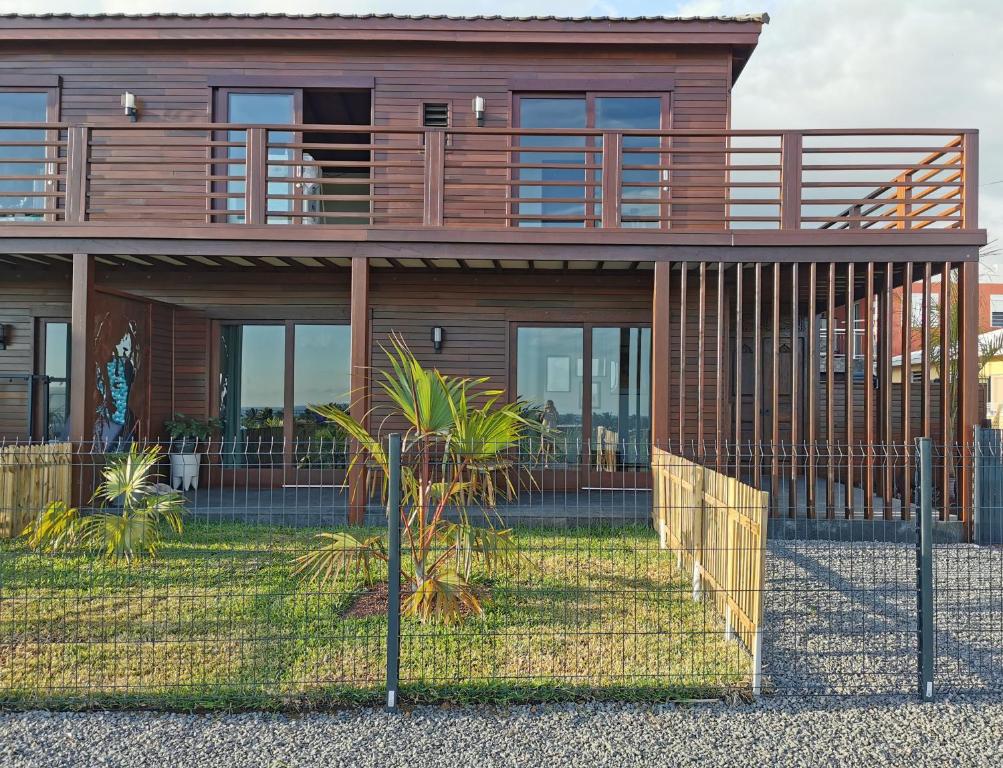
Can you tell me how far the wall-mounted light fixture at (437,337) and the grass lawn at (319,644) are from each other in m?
4.55

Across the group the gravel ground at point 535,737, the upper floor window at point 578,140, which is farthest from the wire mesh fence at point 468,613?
the upper floor window at point 578,140

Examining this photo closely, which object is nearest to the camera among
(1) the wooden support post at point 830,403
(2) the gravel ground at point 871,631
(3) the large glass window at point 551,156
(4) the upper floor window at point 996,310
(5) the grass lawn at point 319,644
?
(5) the grass lawn at point 319,644

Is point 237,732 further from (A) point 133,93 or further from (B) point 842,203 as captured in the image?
(A) point 133,93

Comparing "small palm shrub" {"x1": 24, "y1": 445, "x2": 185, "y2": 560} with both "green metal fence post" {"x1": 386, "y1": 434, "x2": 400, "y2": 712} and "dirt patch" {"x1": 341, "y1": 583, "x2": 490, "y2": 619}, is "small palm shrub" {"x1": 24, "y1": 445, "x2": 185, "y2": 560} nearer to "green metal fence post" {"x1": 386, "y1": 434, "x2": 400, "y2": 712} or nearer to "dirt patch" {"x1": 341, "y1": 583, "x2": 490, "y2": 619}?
"dirt patch" {"x1": 341, "y1": 583, "x2": 490, "y2": 619}

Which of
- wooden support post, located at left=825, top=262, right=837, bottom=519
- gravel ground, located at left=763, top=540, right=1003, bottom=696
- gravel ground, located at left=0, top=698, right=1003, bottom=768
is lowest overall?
gravel ground, located at left=0, top=698, right=1003, bottom=768

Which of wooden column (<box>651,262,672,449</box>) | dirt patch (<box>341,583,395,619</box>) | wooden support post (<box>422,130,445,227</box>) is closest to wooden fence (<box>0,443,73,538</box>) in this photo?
dirt patch (<box>341,583,395,619</box>)

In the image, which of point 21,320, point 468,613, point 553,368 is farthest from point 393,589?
point 21,320

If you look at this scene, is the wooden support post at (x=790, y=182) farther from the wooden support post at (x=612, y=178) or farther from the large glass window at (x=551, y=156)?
the large glass window at (x=551, y=156)

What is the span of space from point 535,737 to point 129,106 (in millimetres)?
9912

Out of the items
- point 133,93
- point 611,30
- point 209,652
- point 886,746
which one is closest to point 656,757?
point 886,746

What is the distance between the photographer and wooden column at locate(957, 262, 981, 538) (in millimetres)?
7422

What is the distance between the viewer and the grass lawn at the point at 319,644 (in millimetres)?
3730

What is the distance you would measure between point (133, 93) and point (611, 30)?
6.68m

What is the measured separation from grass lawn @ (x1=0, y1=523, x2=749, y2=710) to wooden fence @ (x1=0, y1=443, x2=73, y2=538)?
0.95 m
